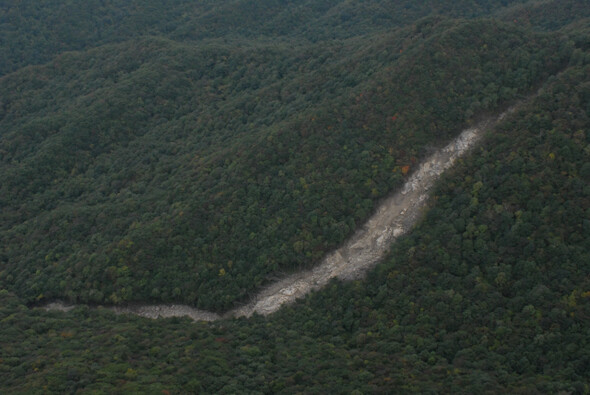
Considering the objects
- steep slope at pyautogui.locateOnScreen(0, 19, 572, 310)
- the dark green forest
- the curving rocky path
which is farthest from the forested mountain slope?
steep slope at pyautogui.locateOnScreen(0, 19, 572, 310)

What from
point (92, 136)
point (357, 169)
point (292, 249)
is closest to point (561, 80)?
point (357, 169)

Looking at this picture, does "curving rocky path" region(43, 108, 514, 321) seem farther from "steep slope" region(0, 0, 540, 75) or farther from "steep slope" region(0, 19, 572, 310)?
"steep slope" region(0, 0, 540, 75)

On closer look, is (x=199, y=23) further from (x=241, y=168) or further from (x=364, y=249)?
(x=364, y=249)

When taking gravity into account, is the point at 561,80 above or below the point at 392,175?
above

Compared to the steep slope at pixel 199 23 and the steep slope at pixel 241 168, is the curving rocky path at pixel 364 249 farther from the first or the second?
the steep slope at pixel 199 23

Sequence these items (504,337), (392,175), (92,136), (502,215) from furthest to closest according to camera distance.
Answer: (92,136), (392,175), (502,215), (504,337)

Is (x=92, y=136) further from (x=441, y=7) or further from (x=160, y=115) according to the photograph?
(x=441, y=7)
